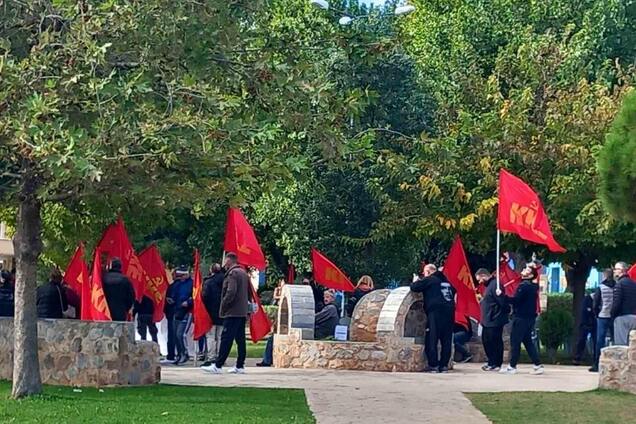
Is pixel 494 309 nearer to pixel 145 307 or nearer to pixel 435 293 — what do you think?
Answer: pixel 435 293

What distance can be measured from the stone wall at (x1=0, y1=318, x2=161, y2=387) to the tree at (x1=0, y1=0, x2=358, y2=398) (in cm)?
135

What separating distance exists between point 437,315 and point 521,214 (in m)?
2.25

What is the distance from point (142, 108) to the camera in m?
11.3

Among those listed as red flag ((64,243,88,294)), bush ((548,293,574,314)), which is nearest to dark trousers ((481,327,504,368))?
red flag ((64,243,88,294))

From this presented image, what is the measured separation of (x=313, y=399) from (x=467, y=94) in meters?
13.4

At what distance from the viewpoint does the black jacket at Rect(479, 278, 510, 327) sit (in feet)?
61.0

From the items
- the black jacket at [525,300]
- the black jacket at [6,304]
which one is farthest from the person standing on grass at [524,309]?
the black jacket at [6,304]

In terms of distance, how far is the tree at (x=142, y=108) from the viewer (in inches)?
438

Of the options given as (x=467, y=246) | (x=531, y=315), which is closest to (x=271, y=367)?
(x=531, y=315)

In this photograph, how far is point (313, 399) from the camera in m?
14.0

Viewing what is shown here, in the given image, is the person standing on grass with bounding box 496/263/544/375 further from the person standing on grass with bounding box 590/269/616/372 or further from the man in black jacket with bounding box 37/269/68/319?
the man in black jacket with bounding box 37/269/68/319

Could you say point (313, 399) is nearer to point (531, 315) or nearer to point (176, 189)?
point (176, 189)

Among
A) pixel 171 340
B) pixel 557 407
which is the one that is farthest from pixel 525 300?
pixel 171 340

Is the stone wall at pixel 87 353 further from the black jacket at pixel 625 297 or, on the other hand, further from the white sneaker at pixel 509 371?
the black jacket at pixel 625 297
